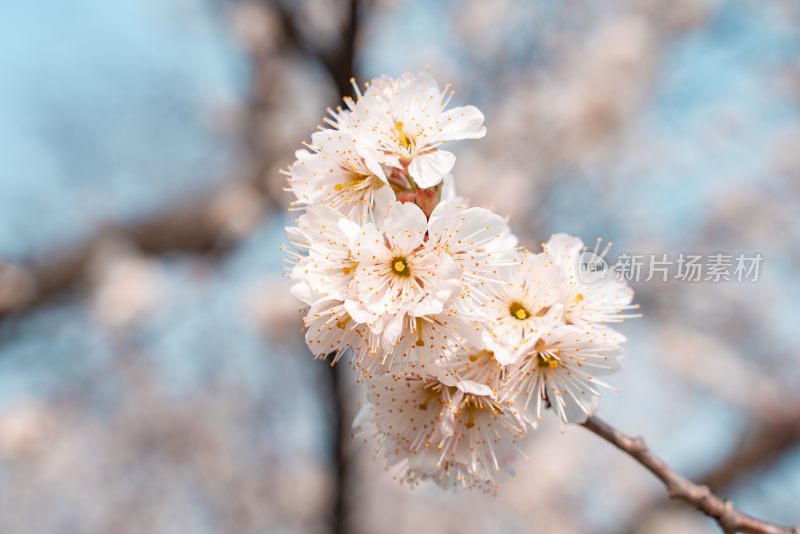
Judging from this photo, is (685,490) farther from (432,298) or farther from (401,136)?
(401,136)

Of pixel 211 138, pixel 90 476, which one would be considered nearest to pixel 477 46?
pixel 211 138

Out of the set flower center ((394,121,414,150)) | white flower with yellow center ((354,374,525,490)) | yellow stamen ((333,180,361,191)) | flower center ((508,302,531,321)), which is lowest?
white flower with yellow center ((354,374,525,490))

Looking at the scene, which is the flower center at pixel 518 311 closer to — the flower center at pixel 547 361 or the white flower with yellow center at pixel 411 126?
the flower center at pixel 547 361

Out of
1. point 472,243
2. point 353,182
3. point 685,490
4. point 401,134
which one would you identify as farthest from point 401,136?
point 685,490

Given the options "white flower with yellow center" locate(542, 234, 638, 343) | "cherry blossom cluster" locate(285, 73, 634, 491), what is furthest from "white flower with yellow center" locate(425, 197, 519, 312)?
"white flower with yellow center" locate(542, 234, 638, 343)

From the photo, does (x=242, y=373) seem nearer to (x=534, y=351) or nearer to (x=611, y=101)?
(x=611, y=101)

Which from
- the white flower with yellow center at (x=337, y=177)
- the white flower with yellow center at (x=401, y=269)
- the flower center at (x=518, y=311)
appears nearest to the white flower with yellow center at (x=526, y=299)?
the flower center at (x=518, y=311)

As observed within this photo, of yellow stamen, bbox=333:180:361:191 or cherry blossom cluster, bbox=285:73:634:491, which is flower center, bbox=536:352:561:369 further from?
yellow stamen, bbox=333:180:361:191
